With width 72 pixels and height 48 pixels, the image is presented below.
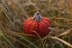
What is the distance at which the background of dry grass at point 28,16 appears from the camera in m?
1.79

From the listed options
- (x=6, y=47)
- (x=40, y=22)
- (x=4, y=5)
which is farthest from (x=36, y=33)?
(x=4, y=5)

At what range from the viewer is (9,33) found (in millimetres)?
1836

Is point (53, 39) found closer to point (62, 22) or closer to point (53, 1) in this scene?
point (62, 22)

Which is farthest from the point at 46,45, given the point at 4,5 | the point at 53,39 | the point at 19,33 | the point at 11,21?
the point at 4,5

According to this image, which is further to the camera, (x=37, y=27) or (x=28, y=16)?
(x=28, y=16)

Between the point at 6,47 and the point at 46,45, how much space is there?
0.25 m

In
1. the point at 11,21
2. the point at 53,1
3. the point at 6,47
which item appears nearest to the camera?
the point at 6,47

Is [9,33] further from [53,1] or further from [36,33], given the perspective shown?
[53,1]

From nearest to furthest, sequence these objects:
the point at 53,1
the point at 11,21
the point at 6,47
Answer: the point at 6,47, the point at 11,21, the point at 53,1

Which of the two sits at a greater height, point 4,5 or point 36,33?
point 4,5

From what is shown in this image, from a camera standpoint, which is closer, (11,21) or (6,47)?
(6,47)

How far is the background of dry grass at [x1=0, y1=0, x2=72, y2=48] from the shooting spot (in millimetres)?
1787

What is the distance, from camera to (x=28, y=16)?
2.03 metres

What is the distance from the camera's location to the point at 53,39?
1.81 metres
